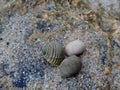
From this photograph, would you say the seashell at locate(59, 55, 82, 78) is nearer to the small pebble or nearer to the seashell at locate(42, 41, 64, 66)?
the seashell at locate(42, 41, 64, 66)

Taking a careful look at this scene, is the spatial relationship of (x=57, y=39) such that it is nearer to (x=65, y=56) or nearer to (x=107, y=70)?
(x=65, y=56)

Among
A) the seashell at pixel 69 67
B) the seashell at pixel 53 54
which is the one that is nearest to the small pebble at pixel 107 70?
the seashell at pixel 69 67

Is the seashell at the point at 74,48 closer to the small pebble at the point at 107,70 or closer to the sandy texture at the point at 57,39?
the sandy texture at the point at 57,39

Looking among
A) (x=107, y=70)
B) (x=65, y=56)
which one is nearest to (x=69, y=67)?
(x=65, y=56)

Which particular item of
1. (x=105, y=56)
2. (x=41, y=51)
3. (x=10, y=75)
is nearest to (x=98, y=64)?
(x=105, y=56)

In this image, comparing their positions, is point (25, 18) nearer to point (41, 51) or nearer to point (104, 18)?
point (41, 51)
